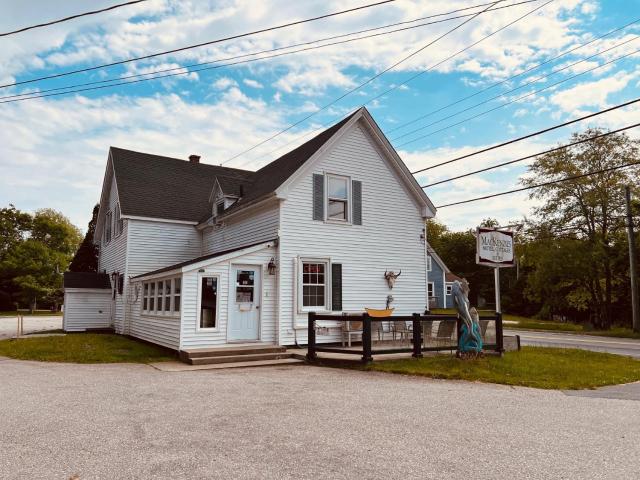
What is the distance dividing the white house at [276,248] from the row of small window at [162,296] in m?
0.05

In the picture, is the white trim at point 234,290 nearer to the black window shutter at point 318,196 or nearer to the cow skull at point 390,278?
the black window shutter at point 318,196

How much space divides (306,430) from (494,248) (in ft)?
31.3

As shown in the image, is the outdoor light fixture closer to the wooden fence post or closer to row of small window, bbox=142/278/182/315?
row of small window, bbox=142/278/182/315

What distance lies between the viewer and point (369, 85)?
1738cm

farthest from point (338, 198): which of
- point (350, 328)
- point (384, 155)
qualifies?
point (350, 328)

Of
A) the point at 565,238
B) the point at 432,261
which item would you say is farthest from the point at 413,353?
the point at 432,261

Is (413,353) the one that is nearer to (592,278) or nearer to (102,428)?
(102,428)

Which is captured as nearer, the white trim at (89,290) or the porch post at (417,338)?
the porch post at (417,338)

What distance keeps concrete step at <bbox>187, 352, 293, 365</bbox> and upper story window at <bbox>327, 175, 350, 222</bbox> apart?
5.16m

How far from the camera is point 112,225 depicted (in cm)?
2245

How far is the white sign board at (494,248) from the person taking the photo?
13.3m

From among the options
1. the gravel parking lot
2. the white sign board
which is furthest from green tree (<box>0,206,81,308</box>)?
the white sign board

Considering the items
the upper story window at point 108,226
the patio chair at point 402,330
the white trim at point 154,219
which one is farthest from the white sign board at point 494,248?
the upper story window at point 108,226

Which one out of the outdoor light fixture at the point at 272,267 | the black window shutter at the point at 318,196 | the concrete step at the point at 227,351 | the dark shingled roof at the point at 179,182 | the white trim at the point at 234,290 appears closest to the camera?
the concrete step at the point at 227,351
